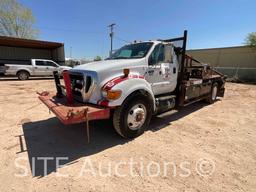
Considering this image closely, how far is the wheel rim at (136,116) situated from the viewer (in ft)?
11.8

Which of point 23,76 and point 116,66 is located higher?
point 116,66

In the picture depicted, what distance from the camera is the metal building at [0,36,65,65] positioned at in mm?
20386

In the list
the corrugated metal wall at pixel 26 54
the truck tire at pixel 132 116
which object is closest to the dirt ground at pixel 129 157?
the truck tire at pixel 132 116

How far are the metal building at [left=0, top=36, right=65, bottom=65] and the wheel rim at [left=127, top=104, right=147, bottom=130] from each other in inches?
723

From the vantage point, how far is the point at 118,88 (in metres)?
3.17

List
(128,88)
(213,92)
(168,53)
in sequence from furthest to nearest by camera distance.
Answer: (213,92) → (168,53) → (128,88)

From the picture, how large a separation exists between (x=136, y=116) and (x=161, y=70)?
4.76ft

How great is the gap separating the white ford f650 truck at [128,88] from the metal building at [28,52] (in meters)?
17.6

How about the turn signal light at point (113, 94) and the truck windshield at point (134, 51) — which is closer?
the turn signal light at point (113, 94)

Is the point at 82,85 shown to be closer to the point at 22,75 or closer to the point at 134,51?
the point at 134,51

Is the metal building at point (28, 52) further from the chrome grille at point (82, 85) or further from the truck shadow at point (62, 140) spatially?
the chrome grille at point (82, 85)

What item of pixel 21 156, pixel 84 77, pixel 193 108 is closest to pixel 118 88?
pixel 84 77

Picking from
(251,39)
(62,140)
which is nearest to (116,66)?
(62,140)

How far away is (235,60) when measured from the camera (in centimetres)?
1952
